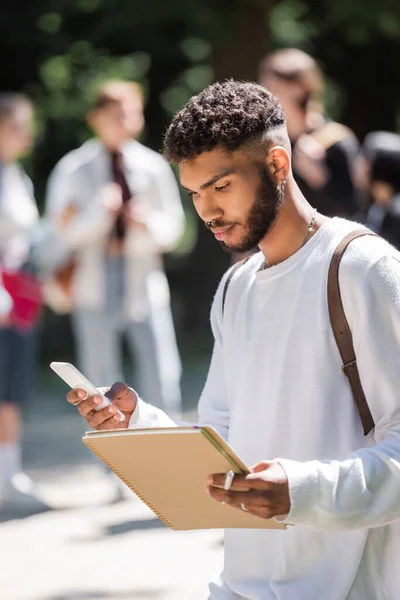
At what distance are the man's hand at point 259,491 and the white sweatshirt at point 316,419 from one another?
0.07ft

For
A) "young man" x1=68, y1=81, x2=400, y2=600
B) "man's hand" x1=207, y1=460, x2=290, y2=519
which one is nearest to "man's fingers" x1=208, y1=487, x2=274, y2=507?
"man's hand" x1=207, y1=460, x2=290, y2=519

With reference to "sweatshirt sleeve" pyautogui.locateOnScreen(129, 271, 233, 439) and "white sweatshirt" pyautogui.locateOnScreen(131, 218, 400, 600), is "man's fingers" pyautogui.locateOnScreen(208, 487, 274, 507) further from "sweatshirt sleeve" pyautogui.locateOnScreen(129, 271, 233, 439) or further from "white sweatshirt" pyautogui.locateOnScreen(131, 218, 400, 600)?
"sweatshirt sleeve" pyautogui.locateOnScreen(129, 271, 233, 439)

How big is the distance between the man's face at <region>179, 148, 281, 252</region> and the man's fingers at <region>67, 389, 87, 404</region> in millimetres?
444

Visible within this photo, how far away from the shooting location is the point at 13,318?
7.13 m

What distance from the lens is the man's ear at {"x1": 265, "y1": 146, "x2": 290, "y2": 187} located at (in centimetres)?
267

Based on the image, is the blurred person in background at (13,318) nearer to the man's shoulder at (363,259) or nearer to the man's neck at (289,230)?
the man's neck at (289,230)

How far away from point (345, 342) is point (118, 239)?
16.3ft

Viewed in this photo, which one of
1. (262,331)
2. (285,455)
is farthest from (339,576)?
(262,331)

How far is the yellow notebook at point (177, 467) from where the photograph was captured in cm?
228

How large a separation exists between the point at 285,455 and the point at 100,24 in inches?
503

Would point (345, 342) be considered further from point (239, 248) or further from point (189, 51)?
point (189, 51)

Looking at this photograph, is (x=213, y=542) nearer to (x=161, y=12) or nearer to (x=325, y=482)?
(x=325, y=482)

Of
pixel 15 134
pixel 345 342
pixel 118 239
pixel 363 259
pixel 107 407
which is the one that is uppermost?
pixel 15 134

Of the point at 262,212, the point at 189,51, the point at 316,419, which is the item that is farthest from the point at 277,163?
the point at 189,51
